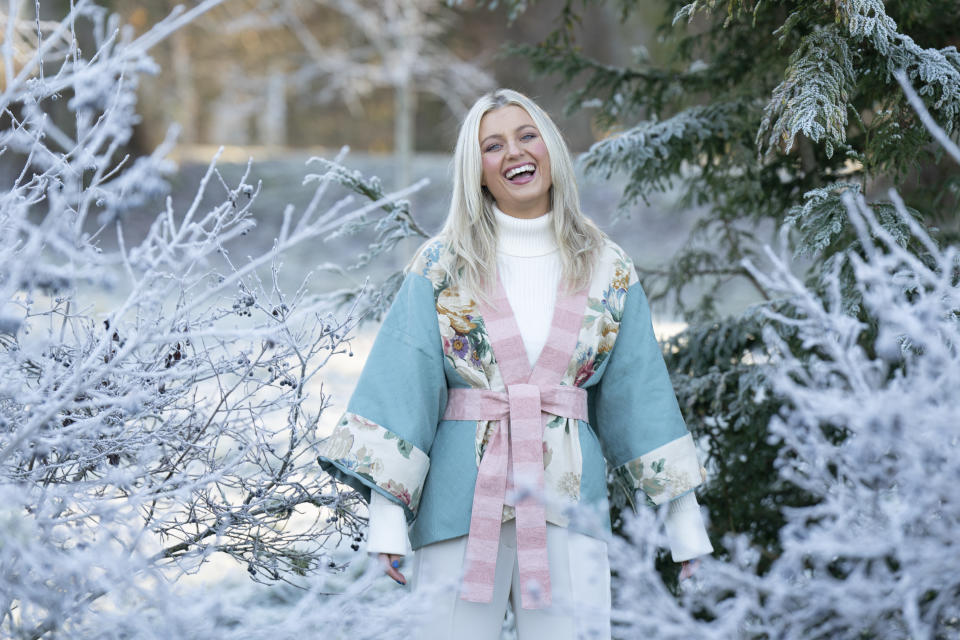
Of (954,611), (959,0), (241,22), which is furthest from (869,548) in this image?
(241,22)

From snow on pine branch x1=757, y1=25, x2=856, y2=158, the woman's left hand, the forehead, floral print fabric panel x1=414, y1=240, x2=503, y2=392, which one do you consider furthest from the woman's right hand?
snow on pine branch x1=757, y1=25, x2=856, y2=158

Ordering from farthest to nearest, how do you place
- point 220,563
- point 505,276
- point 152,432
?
point 220,563, point 505,276, point 152,432

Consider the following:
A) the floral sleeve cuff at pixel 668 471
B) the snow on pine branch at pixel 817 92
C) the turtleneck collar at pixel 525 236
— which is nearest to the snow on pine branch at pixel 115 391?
the turtleneck collar at pixel 525 236

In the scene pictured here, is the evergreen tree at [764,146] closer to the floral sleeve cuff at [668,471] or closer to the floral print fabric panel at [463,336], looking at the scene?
the floral sleeve cuff at [668,471]

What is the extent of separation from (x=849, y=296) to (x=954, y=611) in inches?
53.3

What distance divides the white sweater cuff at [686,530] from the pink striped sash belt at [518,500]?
357mm

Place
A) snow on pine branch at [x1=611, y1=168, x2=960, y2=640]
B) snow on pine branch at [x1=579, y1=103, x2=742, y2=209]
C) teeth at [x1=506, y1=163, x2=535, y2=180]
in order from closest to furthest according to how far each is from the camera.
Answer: snow on pine branch at [x1=611, y1=168, x2=960, y2=640] < teeth at [x1=506, y1=163, x2=535, y2=180] < snow on pine branch at [x1=579, y1=103, x2=742, y2=209]

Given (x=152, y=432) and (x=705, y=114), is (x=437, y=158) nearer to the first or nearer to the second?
(x=705, y=114)

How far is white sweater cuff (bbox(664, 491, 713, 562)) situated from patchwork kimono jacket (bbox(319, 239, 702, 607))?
0.17 ft

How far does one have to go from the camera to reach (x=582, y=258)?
2486 mm

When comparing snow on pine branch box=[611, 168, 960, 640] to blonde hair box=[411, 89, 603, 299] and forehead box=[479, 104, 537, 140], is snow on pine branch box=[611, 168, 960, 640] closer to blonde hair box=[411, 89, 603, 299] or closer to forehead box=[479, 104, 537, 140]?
blonde hair box=[411, 89, 603, 299]

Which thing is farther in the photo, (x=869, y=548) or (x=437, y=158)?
(x=437, y=158)

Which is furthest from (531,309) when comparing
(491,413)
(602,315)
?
(491,413)

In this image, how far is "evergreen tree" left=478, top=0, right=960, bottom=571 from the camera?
102 inches
